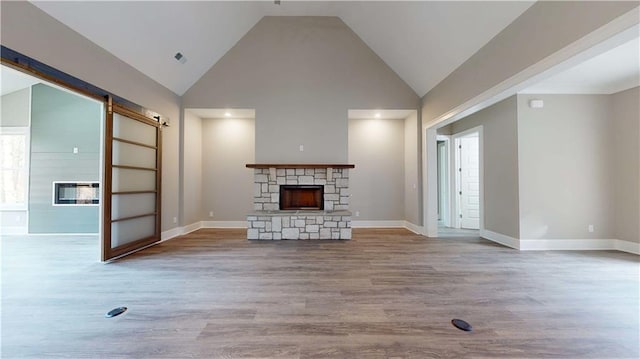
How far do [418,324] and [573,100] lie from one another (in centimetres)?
518

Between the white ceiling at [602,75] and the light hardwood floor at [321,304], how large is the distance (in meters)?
2.80

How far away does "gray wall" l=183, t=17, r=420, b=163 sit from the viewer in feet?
19.0

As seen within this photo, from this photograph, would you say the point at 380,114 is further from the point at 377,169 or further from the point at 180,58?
the point at 180,58

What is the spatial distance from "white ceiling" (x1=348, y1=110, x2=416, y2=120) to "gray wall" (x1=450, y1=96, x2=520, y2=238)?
1601 mm

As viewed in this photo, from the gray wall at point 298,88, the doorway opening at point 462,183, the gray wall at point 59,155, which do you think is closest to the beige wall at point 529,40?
the gray wall at point 298,88

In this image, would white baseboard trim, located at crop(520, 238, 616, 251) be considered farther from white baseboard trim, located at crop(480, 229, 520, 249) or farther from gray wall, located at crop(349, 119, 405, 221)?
gray wall, located at crop(349, 119, 405, 221)

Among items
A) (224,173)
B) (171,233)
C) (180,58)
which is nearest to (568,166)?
(224,173)

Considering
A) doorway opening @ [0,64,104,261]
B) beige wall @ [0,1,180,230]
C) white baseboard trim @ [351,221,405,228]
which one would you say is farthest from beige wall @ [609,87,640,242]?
doorway opening @ [0,64,104,261]

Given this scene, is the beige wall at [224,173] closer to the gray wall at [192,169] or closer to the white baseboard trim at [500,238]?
the gray wall at [192,169]

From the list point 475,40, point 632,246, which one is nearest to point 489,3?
point 475,40

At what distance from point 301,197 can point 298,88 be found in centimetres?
249

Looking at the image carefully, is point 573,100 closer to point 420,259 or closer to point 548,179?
point 548,179

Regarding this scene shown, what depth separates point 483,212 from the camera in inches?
218

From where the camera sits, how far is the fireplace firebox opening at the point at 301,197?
232 inches
